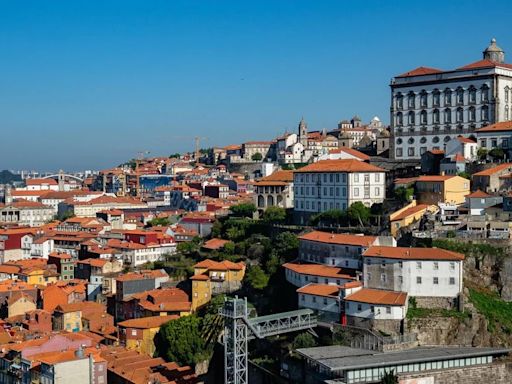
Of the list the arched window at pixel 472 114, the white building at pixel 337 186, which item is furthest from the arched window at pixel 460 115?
the white building at pixel 337 186

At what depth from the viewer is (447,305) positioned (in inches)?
1108

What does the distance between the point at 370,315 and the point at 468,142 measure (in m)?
16.9

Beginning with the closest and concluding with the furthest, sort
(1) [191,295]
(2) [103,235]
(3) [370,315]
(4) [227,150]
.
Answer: (3) [370,315] → (1) [191,295] → (2) [103,235] → (4) [227,150]

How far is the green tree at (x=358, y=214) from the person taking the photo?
121 feet

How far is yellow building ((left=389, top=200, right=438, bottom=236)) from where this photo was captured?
34.3 metres

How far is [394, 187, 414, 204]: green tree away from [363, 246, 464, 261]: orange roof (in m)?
8.17

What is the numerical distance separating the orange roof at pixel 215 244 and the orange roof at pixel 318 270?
346 inches

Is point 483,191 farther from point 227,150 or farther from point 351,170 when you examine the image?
point 227,150

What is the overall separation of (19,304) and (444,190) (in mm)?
22092

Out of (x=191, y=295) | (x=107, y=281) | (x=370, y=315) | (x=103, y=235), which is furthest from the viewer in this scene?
(x=103, y=235)

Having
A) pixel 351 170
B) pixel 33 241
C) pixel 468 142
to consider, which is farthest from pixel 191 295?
pixel 33 241

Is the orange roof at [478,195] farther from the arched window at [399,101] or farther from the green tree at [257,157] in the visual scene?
the green tree at [257,157]

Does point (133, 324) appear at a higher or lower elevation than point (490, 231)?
lower

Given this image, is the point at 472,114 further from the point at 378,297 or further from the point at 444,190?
the point at 378,297
